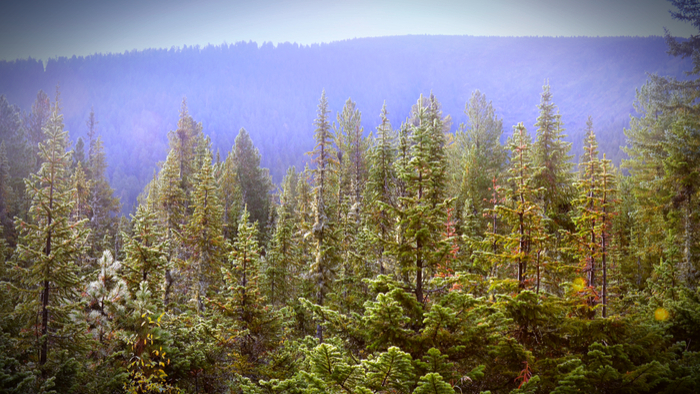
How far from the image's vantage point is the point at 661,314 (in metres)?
11.7

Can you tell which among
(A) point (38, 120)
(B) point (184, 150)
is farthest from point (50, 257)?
(A) point (38, 120)

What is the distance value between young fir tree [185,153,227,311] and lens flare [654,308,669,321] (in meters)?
22.5

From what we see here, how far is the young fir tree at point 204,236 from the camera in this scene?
916 inches

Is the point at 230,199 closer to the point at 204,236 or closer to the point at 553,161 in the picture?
the point at 204,236

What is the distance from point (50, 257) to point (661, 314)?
2134 centimetres

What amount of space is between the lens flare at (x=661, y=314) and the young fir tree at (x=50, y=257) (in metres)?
19.9

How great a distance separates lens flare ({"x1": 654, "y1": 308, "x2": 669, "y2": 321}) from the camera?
37.3ft

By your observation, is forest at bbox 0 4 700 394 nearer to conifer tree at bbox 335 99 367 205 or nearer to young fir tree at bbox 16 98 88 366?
young fir tree at bbox 16 98 88 366

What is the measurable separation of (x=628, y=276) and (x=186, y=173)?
44.4m

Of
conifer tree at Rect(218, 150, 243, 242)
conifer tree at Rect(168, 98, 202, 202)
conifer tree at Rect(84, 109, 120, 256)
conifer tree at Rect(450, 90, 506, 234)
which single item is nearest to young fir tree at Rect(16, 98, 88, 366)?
conifer tree at Rect(450, 90, 506, 234)

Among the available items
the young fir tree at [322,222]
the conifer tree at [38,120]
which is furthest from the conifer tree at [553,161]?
the conifer tree at [38,120]

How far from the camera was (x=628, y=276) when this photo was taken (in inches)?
1084

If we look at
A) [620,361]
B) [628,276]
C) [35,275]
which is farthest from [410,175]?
[628,276]


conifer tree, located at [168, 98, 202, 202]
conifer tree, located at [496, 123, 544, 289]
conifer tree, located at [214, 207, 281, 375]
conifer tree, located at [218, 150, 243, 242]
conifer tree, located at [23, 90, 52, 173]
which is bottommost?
conifer tree, located at [214, 207, 281, 375]
